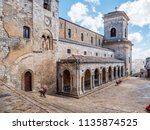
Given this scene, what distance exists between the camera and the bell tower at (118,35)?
3338cm

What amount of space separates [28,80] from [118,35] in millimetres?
27755

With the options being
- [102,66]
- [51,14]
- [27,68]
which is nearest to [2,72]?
[27,68]

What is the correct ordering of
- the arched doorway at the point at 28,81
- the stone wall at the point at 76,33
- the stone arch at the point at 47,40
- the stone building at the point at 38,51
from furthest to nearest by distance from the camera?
1. the stone wall at the point at 76,33
2. the stone arch at the point at 47,40
3. the arched doorway at the point at 28,81
4. the stone building at the point at 38,51

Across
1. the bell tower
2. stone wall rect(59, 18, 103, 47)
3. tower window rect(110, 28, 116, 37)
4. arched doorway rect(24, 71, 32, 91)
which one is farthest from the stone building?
tower window rect(110, 28, 116, 37)

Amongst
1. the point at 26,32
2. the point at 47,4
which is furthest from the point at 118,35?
the point at 26,32

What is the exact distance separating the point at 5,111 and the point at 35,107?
3.53 ft

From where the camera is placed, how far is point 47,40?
15.5 m

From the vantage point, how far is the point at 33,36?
13539 millimetres

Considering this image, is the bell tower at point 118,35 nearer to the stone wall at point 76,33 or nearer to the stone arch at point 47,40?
the stone wall at point 76,33

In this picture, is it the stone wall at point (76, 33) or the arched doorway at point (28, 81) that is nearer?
the arched doorway at point (28, 81)

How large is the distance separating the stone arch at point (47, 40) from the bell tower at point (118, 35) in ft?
72.4

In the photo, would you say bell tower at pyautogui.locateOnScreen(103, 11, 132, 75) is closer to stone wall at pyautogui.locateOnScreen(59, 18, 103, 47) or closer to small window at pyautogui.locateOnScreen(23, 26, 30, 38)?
stone wall at pyautogui.locateOnScreen(59, 18, 103, 47)

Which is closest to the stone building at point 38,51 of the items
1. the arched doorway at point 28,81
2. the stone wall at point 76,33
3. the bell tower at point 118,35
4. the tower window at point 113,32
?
the arched doorway at point 28,81

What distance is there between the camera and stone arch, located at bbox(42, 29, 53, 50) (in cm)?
1493
